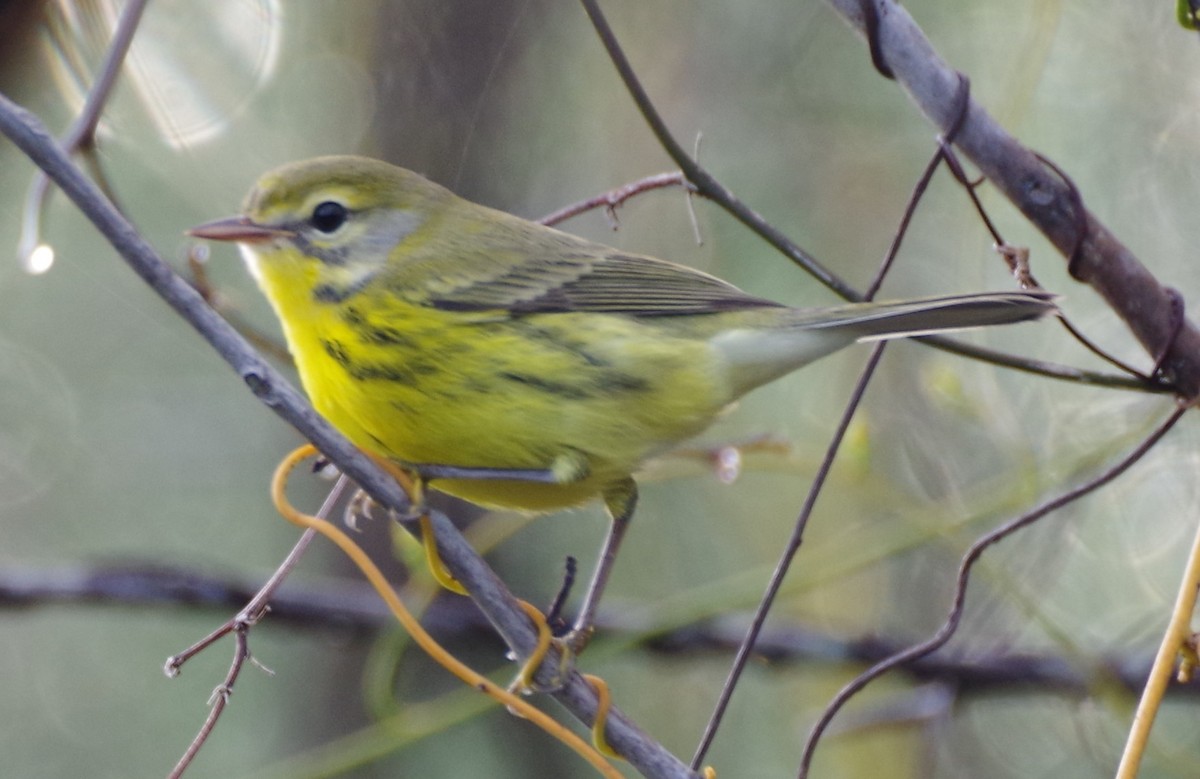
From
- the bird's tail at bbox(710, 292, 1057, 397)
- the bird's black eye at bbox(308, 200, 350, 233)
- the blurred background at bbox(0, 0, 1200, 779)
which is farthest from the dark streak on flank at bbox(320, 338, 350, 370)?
the blurred background at bbox(0, 0, 1200, 779)

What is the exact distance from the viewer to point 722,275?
482cm

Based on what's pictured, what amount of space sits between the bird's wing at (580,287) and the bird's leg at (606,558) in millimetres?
401

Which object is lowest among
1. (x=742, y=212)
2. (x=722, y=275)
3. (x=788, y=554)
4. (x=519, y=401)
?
(x=788, y=554)

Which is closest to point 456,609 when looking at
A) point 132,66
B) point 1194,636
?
point 132,66

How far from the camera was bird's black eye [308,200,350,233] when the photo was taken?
2.72 meters

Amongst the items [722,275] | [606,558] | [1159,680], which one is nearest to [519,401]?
[606,558]

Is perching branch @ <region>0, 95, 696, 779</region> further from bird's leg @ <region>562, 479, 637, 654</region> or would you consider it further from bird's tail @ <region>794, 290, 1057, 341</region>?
bird's tail @ <region>794, 290, 1057, 341</region>

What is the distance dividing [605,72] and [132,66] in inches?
99.7

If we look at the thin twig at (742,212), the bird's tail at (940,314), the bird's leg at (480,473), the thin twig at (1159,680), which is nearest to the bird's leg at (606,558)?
the bird's leg at (480,473)

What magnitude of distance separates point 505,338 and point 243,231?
1.93 ft

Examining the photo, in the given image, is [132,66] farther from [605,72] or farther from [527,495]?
[605,72]

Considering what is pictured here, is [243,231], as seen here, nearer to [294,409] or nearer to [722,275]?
[294,409]

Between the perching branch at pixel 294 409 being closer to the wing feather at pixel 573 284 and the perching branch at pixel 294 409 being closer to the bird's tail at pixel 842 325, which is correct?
the bird's tail at pixel 842 325

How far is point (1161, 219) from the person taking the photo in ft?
14.7
